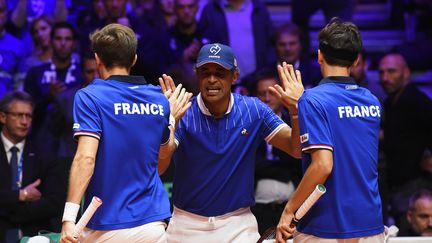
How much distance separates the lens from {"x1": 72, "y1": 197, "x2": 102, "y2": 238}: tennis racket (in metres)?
4.25

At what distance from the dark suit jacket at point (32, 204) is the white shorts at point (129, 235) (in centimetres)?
263

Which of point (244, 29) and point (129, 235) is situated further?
point (244, 29)

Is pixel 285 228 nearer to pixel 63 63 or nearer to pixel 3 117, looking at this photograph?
pixel 3 117

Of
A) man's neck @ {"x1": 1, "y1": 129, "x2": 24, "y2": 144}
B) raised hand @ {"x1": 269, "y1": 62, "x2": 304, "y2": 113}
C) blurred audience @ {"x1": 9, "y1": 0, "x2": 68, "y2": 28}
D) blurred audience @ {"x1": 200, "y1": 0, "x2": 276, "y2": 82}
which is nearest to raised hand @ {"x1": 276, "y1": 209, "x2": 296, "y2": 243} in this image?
raised hand @ {"x1": 269, "y1": 62, "x2": 304, "y2": 113}

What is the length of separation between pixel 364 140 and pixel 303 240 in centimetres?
63

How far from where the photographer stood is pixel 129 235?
4523 mm

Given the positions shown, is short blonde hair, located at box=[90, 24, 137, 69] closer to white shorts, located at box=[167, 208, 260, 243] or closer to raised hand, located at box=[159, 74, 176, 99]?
raised hand, located at box=[159, 74, 176, 99]

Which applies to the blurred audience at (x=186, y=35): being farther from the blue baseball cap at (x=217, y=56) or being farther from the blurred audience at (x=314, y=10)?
the blue baseball cap at (x=217, y=56)

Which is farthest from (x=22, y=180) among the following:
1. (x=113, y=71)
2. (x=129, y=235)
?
(x=129, y=235)

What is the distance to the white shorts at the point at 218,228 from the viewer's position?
5.30 m

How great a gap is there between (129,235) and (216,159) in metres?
0.99

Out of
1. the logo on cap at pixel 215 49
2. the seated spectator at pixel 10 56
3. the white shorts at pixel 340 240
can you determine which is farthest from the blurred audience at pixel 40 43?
the white shorts at pixel 340 240

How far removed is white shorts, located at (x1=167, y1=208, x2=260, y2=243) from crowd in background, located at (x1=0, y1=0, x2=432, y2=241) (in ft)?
5.36

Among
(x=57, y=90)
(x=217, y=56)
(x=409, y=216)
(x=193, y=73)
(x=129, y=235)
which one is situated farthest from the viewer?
(x=57, y=90)
